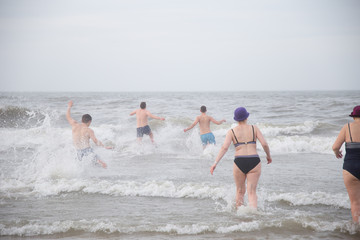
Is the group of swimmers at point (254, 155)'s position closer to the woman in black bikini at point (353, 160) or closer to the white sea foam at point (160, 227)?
the woman in black bikini at point (353, 160)

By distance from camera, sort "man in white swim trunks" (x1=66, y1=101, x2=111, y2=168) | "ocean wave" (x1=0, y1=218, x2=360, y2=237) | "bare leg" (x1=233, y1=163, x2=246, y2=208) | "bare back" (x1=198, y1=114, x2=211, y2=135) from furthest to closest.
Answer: "bare back" (x1=198, y1=114, x2=211, y2=135) < "man in white swim trunks" (x1=66, y1=101, x2=111, y2=168) < "bare leg" (x1=233, y1=163, x2=246, y2=208) < "ocean wave" (x1=0, y1=218, x2=360, y2=237)

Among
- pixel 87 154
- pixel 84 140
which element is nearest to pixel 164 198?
pixel 87 154

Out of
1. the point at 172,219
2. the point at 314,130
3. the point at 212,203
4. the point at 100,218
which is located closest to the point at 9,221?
the point at 100,218

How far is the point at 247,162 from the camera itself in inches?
192

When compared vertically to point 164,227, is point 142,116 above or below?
above

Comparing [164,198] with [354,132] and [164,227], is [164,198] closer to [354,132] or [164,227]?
[164,227]

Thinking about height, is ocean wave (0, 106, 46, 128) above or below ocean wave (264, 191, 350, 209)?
Result: above

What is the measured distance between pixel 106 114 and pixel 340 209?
20.8 m

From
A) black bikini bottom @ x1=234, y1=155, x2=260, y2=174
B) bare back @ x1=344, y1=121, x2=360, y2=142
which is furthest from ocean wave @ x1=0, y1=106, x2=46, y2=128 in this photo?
bare back @ x1=344, y1=121, x2=360, y2=142

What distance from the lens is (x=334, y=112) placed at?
23203 mm

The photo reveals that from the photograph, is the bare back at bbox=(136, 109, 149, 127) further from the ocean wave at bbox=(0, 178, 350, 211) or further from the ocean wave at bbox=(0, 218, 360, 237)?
the ocean wave at bbox=(0, 218, 360, 237)

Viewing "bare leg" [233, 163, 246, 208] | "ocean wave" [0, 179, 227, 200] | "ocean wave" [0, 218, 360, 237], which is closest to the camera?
"ocean wave" [0, 218, 360, 237]

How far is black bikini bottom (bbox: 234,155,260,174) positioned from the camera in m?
4.88

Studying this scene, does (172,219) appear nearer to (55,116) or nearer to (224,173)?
(224,173)
